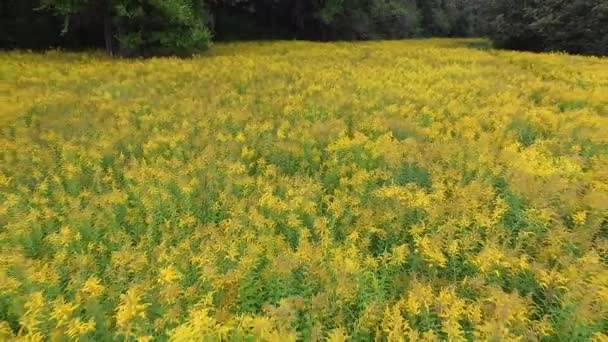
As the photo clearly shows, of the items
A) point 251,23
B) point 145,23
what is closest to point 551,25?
point 251,23

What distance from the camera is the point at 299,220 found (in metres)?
4.72

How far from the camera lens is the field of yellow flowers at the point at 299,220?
339cm

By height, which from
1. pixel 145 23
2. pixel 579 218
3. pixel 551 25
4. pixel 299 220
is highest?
pixel 551 25

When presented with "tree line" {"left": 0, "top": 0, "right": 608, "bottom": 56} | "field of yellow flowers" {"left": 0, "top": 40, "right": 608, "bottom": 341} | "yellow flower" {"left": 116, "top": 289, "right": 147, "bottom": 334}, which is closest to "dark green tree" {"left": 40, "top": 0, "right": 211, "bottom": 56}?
"tree line" {"left": 0, "top": 0, "right": 608, "bottom": 56}

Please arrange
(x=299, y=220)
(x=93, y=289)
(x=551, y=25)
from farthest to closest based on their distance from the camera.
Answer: (x=551, y=25)
(x=299, y=220)
(x=93, y=289)

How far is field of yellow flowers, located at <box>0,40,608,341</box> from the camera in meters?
3.39

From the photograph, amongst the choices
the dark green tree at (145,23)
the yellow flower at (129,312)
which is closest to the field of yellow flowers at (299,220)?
the yellow flower at (129,312)

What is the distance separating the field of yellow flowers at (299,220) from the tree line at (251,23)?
29.6ft

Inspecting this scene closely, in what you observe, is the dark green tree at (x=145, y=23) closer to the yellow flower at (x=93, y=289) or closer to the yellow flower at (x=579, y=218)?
the yellow flower at (x=93, y=289)

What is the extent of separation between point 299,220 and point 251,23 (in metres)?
29.8

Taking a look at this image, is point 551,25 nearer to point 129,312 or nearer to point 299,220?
point 299,220

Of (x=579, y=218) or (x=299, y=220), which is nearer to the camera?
(x=579, y=218)

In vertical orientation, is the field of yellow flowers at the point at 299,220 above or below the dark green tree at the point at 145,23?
below

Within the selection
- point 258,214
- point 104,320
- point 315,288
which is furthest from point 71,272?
point 315,288
